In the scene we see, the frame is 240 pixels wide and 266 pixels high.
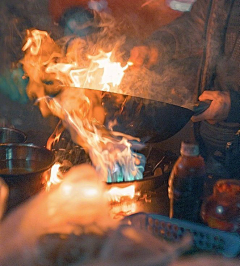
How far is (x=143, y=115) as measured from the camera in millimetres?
1071

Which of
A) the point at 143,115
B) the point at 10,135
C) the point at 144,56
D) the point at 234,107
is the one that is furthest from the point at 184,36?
the point at 10,135

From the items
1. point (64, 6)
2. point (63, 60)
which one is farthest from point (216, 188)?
point (64, 6)

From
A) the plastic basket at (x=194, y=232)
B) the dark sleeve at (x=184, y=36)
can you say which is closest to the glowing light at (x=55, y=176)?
the plastic basket at (x=194, y=232)

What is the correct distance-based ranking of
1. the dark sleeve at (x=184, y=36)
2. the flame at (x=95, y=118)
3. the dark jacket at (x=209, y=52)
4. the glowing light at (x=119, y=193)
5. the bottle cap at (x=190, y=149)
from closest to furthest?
1. the bottle cap at (x=190, y=149)
2. the glowing light at (x=119, y=193)
3. the flame at (x=95, y=118)
4. the dark jacket at (x=209, y=52)
5. the dark sleeve at (x=184, y=36)

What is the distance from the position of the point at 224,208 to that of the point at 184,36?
1.49m

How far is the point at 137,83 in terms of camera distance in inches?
81.7

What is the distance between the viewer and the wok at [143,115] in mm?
1063

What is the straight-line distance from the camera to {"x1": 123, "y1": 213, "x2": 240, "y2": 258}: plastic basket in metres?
0.68

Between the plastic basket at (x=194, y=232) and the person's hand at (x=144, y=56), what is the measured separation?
144 centimetres

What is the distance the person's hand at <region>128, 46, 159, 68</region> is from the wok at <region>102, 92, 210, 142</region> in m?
0.95

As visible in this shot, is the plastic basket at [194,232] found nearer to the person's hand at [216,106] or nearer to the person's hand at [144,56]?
the person's hand at [216,106]

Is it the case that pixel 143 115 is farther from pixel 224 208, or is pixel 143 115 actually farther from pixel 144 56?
pixel 144 56

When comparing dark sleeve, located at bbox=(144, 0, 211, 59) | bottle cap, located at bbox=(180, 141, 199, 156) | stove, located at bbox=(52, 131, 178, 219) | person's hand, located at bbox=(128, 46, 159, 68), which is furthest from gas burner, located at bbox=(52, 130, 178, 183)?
dark sleeve, located at bbox=(144, 0, 211, 59)

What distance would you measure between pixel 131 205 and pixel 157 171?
1.08 feet
